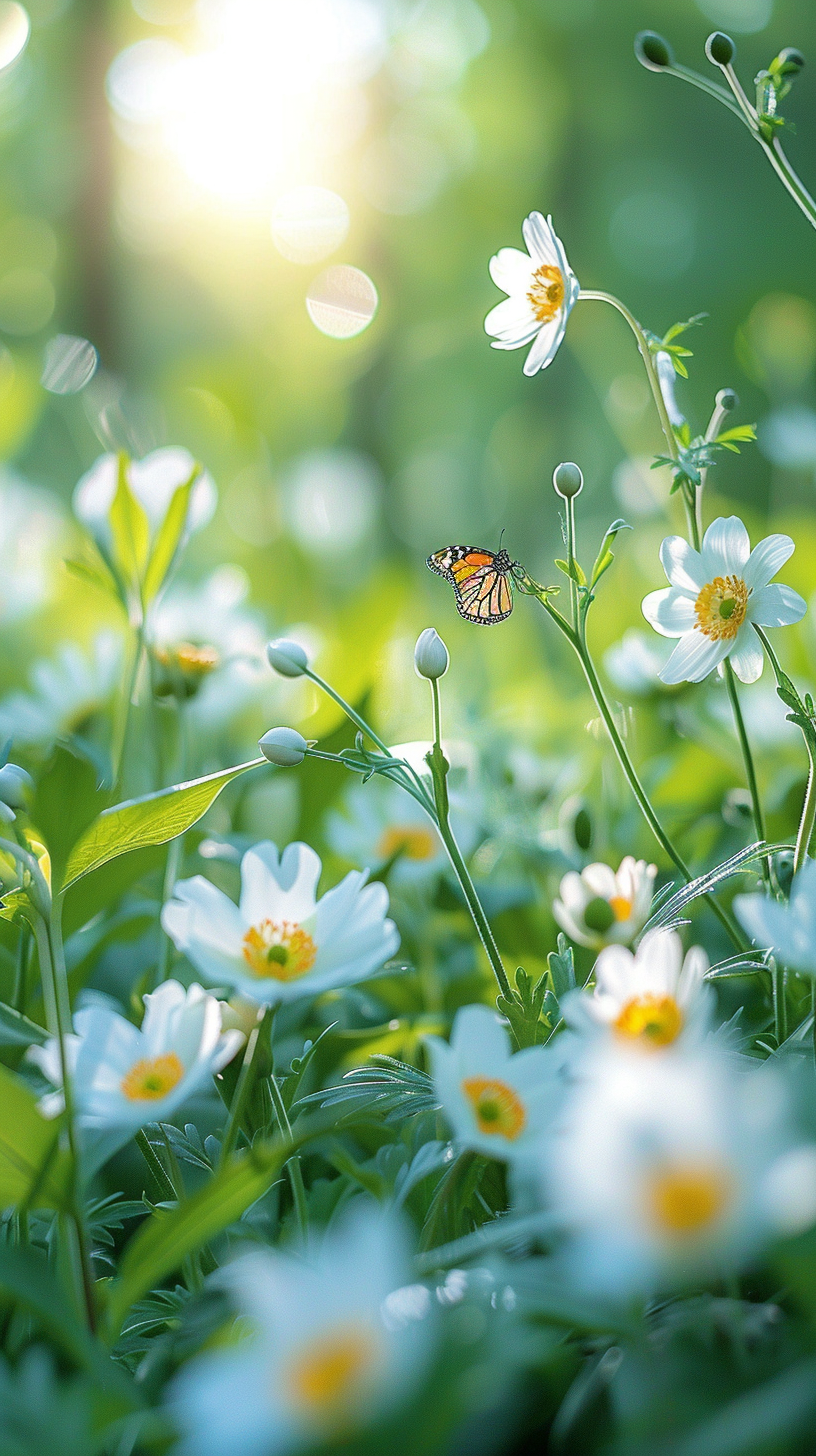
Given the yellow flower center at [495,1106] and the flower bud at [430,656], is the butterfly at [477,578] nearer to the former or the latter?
the flower bud at [430,656]

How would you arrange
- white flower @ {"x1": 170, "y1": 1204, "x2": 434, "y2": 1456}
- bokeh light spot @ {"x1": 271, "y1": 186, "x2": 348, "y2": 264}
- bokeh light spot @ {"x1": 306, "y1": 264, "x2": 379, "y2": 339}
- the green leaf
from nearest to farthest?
white flower @ {"x1": 170, "y1": 1204, "x2": 434, "y2": 1456}, the green leaf, bokeh light spot @ {"x1": 306, "y1": 264, "x2": 379, "y2": 339}, bokeh light spot @ {"x1": 271, "y1": 186, "x2": 348, "y2": 264}

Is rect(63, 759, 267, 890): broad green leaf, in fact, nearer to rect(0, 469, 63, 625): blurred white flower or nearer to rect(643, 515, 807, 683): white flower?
rect(643, 515, 807, 683): white flower

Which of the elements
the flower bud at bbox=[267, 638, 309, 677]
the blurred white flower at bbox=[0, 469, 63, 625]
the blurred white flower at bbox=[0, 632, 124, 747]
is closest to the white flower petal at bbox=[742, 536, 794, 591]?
the flower bud at bbox=[267, 638, 309, 677]

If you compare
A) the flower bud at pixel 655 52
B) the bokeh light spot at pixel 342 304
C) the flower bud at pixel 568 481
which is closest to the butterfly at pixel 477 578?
the flower bud at pixel 568 481

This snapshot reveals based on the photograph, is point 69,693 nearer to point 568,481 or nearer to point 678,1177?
point 568,481

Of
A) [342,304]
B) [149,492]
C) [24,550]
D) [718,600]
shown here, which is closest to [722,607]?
[718,600]

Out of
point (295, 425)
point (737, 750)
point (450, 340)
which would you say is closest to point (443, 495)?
point (295, 425)

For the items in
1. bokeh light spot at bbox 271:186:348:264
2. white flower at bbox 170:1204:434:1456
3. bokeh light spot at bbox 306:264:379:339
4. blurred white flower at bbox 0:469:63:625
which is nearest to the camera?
white flower at bbox 170:1204:434:1456
